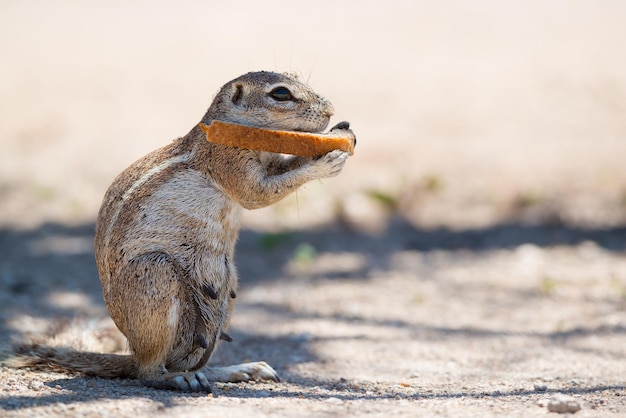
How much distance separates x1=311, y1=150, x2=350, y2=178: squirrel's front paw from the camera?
4699 millimetres

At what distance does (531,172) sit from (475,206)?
91 cm

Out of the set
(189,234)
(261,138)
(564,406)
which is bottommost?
(564,406)

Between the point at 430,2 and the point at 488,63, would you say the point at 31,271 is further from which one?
the point at 430,2

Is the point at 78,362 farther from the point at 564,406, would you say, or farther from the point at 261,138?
the point at 564,406

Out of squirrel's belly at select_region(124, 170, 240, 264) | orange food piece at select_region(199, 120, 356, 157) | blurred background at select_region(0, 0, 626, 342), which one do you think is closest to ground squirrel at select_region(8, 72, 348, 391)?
squirrel's belly at select_region(124, 170, 240, 264)

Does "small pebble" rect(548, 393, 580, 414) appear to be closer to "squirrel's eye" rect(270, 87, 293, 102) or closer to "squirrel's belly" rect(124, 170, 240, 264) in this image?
"squirrel's belly" rect(124, 170, 240, 264)

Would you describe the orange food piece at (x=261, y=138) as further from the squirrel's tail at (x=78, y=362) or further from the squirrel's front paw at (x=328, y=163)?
the squirrel's tail at (x=78, y=362)

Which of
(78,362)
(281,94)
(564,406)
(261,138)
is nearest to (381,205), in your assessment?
(281,94)

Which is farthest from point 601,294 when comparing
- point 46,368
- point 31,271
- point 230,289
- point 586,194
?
point 31,271

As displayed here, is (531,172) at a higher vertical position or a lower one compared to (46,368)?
higher

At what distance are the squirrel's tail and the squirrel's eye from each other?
1756 millimetres

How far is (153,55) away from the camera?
1534 cm

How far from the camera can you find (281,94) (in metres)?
4.82

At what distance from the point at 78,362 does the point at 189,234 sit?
102 cm
